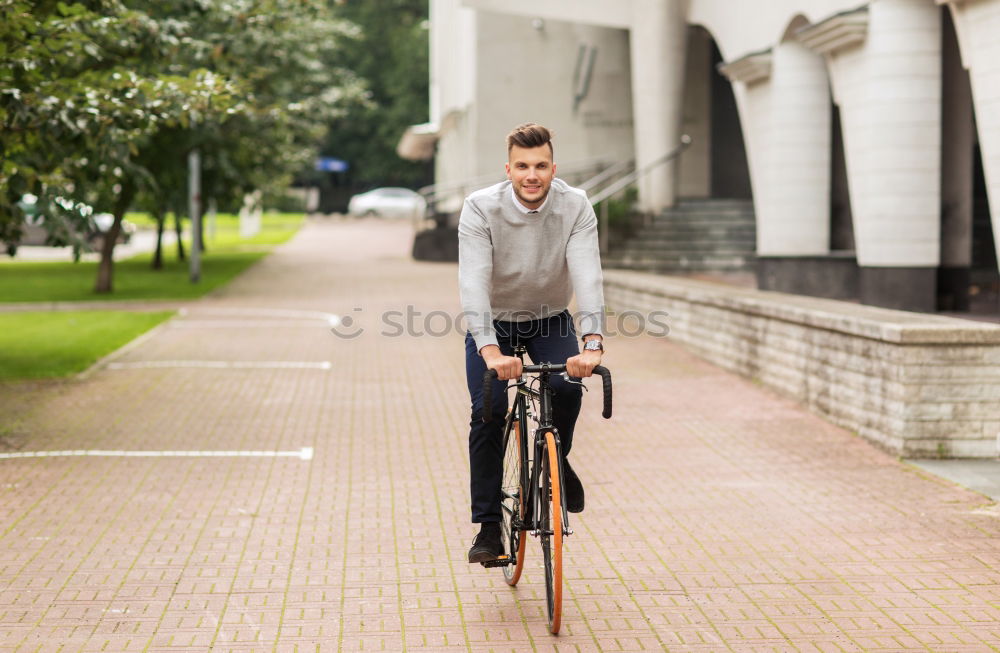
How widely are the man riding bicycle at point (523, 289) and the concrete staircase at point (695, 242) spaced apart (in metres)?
18.4

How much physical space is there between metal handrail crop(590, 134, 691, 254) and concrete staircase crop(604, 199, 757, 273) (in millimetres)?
325

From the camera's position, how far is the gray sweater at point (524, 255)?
539cm

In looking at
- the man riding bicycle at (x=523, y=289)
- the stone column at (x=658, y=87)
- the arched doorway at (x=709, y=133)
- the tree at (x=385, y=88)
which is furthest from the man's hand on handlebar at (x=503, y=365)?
the tree at (x=385, y=88)

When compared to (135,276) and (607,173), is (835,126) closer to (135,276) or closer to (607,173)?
(607,173)

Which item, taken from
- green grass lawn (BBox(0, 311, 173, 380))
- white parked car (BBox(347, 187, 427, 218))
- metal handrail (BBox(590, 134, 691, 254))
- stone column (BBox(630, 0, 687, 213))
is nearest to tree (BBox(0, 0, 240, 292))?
green grass lawn (BBox(0, 311, 173, 380))

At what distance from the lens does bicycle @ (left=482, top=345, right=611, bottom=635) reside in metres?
5.16

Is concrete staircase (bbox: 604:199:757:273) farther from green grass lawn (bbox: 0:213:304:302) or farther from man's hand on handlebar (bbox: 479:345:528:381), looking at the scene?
man's hand on handlebar (bbox: 479:345:528:381)

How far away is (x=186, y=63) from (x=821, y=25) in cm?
848

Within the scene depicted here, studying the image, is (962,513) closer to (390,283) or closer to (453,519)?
(453,519)

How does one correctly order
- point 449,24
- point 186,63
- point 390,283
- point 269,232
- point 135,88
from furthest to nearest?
1. point 269,232
2. point 449,24
3. point 390,283
4. point 186,63
5. point 135,88

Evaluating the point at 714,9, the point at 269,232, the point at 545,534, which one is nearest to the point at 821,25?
the point at 714,9

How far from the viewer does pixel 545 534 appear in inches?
207

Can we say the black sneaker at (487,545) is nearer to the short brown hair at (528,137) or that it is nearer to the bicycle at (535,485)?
the bicycle at (535,485)

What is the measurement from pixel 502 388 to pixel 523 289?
41 centimetres
